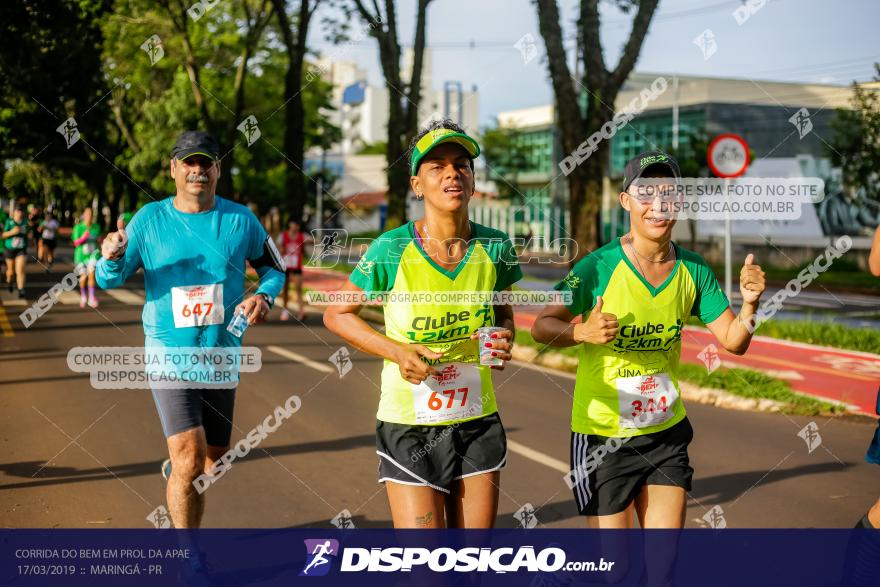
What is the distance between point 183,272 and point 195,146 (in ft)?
2.10

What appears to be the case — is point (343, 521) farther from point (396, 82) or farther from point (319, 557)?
point (396, 82)

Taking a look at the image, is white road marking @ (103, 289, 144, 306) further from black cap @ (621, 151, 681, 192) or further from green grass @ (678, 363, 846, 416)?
black cap @ (621, 151, 681, 192)

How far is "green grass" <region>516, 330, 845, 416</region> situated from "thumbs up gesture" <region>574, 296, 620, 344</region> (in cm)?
596

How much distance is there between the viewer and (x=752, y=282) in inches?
148

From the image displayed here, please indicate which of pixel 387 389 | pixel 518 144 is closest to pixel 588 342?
pixel 387 389

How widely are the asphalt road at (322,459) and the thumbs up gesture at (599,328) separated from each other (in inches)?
→ 91.6

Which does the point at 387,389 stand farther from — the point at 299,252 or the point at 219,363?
the point at 299,252

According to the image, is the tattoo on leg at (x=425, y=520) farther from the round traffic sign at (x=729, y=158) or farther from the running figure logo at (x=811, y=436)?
the round traffic sign at (x=729, y=158)

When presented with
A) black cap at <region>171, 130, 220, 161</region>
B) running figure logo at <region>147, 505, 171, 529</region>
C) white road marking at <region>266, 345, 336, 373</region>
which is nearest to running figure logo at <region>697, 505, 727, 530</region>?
running figure logo at <region>147, 505, 171, 529</region>

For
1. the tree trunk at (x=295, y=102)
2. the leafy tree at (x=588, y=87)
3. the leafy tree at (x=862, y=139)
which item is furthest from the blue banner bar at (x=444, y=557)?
the tree trunk at (x=295, y=102)

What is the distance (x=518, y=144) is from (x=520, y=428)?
5160 centimetres

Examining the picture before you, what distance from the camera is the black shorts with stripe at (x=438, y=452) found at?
358 centimetres

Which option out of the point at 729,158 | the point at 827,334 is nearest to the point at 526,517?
the point at 729,158

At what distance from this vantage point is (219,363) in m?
4.73
